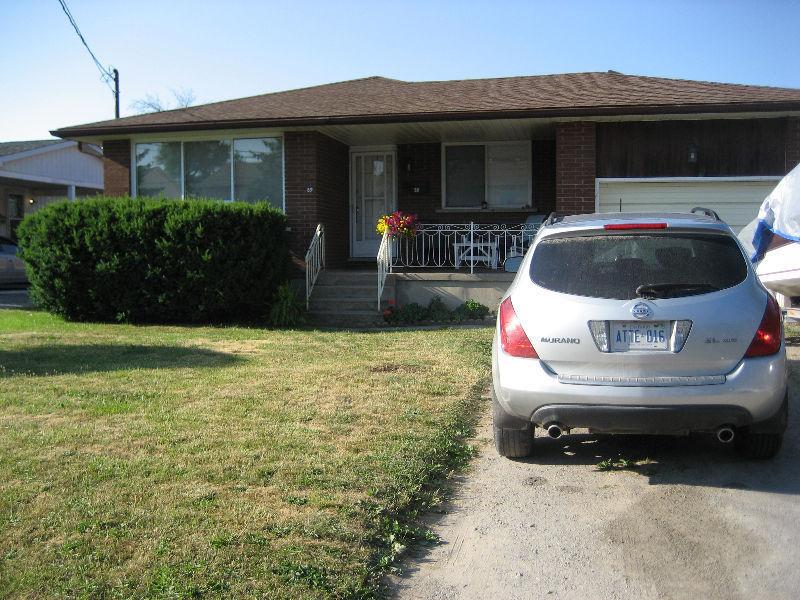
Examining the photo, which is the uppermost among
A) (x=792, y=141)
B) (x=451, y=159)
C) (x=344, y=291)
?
(x=451, y=159)

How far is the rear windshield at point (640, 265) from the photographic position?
15.7ft

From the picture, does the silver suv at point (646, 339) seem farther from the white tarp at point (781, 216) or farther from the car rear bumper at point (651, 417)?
the white tarp at point (781, 216)

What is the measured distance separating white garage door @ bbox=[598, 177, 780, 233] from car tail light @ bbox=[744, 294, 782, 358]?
9.11m

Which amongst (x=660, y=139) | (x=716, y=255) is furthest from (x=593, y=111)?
(x=716, y=255)

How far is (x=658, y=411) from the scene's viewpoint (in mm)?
4609

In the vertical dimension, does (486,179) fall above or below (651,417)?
above

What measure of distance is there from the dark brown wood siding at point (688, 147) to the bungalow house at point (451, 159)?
0.08ft

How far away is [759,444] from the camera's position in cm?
512

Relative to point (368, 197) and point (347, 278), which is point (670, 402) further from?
point (368, 197)

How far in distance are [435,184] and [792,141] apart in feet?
21.7

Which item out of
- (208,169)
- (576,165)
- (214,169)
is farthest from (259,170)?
(576,165)

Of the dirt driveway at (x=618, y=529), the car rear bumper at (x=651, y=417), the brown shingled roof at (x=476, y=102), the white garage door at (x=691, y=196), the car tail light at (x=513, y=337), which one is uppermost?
the brown shingled roof at (x=476, y=102)

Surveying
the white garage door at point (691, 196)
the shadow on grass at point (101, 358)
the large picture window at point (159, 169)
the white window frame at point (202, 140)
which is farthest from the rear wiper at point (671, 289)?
the large picture window at point (159, 169)

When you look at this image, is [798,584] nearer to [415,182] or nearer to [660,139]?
[660,139]
